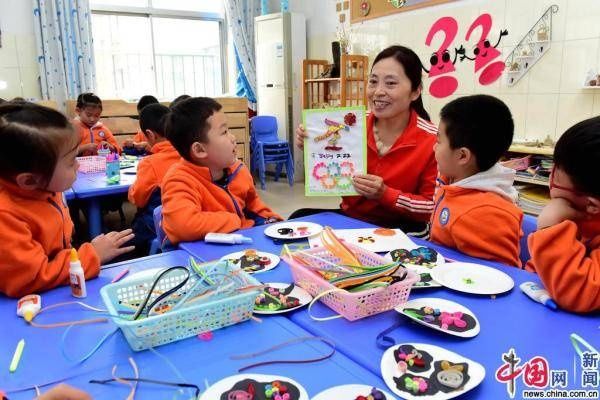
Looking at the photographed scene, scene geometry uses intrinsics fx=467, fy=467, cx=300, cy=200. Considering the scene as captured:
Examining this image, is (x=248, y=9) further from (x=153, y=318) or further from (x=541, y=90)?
(x=153, y=318)

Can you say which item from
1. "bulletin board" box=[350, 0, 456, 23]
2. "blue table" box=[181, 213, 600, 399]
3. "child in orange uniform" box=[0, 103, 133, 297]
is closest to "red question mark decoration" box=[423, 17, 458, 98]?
"bulletin board" box=[350, 0, 456, 23]

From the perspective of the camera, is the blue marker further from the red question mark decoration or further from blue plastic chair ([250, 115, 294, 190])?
blue plastic chair ([250, 115, 294, 190])

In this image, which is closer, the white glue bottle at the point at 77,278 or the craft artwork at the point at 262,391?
the craft artwork at the point at 262,391

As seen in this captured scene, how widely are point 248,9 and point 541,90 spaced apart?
4.63 meters

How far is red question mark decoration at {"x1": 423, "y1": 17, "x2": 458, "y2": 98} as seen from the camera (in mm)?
4371

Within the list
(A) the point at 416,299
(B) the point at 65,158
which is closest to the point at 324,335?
(A) the point at 416,299

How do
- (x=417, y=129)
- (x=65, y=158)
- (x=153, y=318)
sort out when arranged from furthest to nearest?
1. (x=417, y=129)
2. (x=65, y=158)
3. (x=153, y=318)

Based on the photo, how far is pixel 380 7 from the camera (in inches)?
203

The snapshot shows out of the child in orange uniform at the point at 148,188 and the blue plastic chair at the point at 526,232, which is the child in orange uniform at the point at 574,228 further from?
the child in orange uniform at the point at 148,188

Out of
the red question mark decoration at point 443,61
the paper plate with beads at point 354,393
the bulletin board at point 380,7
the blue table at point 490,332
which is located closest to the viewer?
the paper plate with beads at point 354,393

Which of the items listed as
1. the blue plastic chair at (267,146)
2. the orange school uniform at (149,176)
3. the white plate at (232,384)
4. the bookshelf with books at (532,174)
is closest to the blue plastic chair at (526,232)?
A: the white plate at (232,384)

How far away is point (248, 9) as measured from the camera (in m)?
6.94

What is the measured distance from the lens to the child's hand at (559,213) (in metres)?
1.18

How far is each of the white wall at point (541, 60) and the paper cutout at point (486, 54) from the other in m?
0.05
